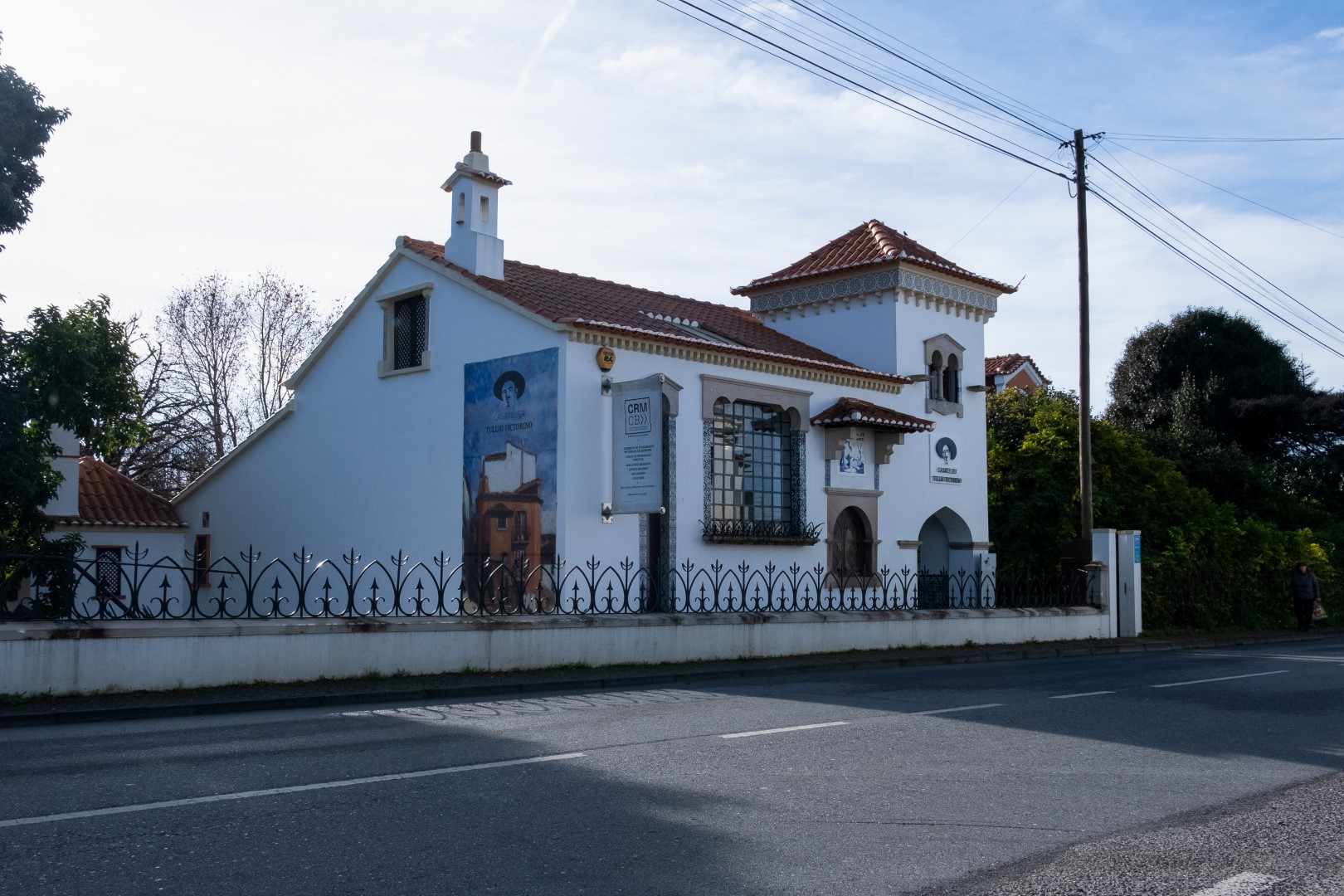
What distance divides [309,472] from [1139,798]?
67.9ft

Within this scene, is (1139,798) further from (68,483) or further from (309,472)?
(68,483)

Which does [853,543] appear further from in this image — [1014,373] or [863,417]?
[1014,373]

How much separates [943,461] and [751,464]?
6005mm

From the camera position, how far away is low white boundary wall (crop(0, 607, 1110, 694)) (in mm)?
11047

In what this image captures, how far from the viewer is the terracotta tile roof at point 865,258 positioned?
2578cm

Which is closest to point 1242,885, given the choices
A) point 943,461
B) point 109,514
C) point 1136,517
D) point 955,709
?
point 955,709

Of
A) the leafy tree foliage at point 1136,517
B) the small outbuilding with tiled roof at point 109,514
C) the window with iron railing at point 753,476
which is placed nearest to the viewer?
the window with iron railing at point 753,476

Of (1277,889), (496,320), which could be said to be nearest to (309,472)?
(496,320)

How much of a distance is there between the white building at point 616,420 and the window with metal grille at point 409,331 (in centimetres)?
4

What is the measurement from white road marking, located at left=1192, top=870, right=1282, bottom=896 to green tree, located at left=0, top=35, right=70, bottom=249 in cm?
1870

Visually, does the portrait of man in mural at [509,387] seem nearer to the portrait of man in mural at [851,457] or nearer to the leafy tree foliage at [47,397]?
the leafy tree foliage at [47,397]

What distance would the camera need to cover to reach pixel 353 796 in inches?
258

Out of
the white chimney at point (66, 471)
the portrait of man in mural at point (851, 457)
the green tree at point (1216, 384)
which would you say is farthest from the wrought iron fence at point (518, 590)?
the green tree at point (1216, 384)

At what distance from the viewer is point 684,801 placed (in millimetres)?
6574
